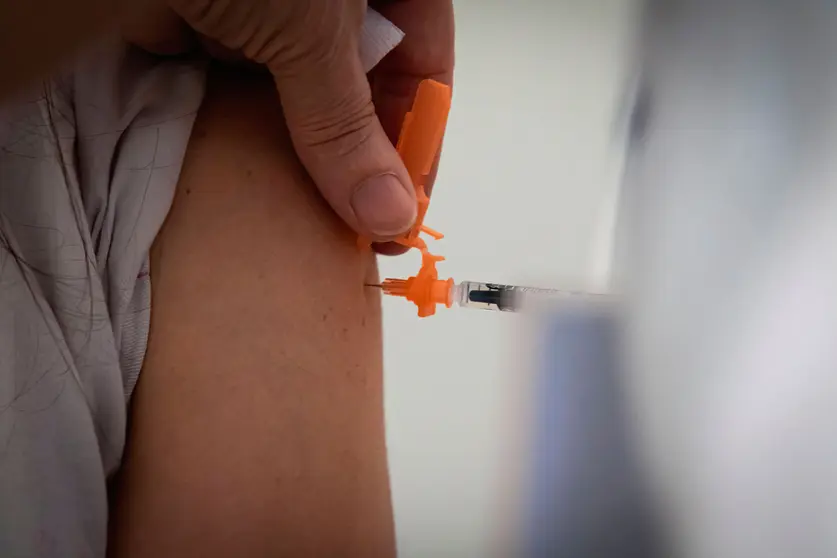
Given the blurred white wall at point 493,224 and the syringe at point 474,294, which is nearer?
the syringe at point 474,294

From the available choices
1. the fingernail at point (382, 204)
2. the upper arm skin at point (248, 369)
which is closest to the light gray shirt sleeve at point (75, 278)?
the upper arm skin at point (248, 369)

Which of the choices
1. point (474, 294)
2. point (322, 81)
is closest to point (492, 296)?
point (474, 294)

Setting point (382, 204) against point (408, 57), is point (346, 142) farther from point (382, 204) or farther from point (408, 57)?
point (408, 57)

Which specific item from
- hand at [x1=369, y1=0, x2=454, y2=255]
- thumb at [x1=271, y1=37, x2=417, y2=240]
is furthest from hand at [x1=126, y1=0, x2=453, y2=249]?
hand at [x1=369, y1=0, x2=454, y2=255]

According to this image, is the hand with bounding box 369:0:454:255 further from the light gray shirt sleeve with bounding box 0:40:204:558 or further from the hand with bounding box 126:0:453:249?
the light gray shirt sleeve with bounding box 0:40:204:558

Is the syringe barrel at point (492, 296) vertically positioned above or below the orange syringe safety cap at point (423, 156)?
below

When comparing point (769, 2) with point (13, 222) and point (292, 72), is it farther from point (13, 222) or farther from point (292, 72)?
point (13, 222)

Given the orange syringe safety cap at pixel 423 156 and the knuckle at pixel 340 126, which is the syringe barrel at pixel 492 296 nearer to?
the orange syringe safety cap at pixel 423 156
